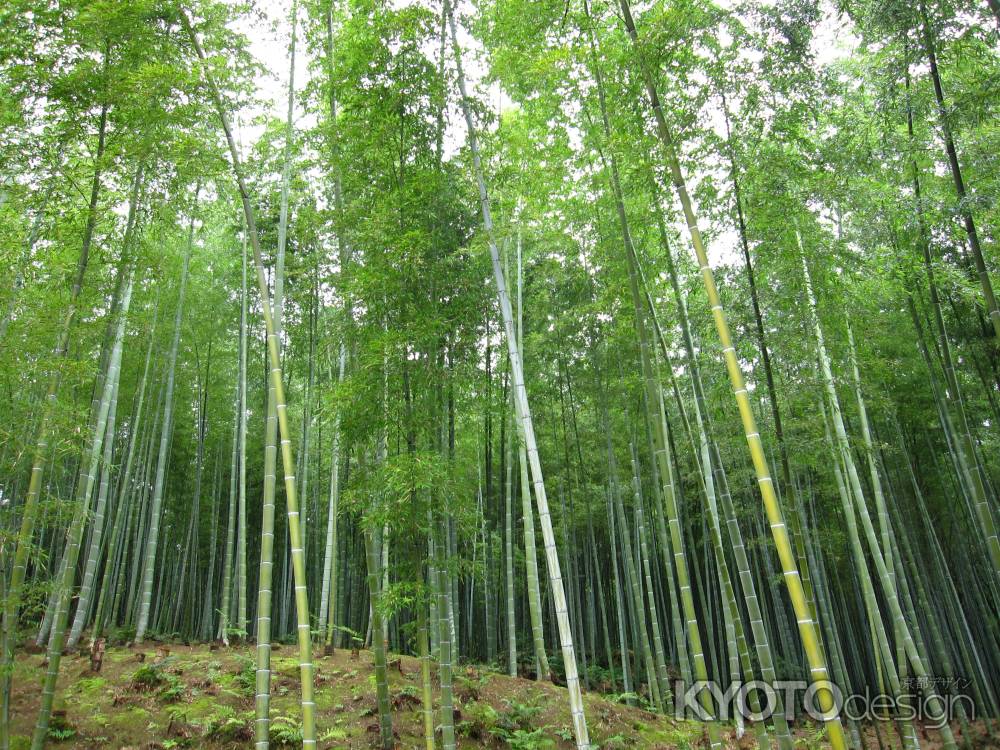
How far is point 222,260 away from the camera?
960 centimetres

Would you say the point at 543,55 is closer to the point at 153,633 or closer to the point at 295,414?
the point at 295,414

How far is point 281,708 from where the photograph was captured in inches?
217

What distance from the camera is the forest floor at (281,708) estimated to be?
194 inches

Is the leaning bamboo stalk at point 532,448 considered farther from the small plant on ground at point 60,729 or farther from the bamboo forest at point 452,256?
the small plant on ground at point 60,729

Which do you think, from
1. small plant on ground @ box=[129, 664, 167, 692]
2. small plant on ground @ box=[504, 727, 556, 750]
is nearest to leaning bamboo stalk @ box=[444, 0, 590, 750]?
small plant on ground @ box=[504, 727, 556, 750]

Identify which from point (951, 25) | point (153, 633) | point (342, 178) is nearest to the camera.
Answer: point (951, 25)

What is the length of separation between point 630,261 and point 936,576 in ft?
32.6

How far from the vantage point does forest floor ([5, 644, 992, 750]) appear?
194 inches

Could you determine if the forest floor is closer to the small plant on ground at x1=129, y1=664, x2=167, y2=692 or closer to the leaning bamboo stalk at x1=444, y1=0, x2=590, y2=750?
the small plant on ground at x1=129, y1=664, x2=167, y2=692

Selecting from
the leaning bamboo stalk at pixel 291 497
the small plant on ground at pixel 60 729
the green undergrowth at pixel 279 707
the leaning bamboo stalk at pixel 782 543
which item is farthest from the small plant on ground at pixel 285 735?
the leaning bamboo stalk at pixel 782 543

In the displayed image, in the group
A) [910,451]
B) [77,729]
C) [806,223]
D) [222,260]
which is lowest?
[77,729]

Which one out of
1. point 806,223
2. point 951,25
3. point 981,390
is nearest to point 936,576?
point 981,390

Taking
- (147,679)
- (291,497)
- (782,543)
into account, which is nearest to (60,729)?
(147,679)

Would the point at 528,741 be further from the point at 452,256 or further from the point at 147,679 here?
the point at 452,256
